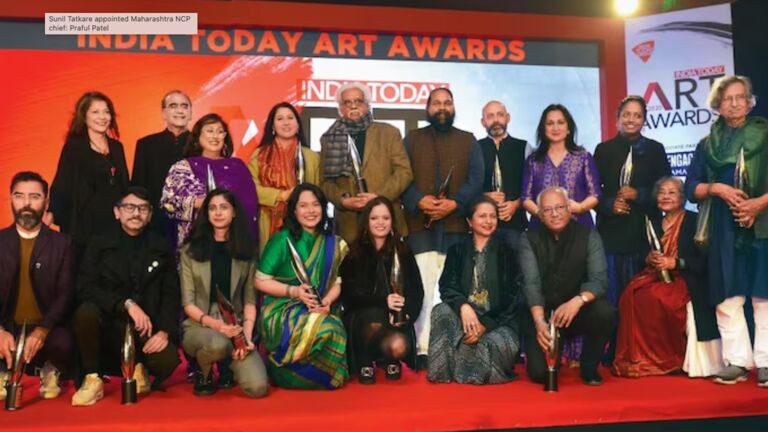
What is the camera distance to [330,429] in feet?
9.59

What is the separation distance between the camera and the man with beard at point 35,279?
3359 millimetres

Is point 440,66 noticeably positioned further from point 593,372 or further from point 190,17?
point 593,372

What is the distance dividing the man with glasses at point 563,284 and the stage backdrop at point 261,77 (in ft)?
6.54

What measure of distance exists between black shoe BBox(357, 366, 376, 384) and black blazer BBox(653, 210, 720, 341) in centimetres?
169

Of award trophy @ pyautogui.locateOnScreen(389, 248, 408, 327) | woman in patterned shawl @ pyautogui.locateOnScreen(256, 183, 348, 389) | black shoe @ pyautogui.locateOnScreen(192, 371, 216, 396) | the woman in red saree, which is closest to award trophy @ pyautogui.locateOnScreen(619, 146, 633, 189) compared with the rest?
the woman in red saree

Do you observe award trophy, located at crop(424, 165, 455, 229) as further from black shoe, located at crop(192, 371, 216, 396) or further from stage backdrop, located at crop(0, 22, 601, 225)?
stage backdrop, located at crop(0, 22, 601, 225)

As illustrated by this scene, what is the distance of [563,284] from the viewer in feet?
12.1

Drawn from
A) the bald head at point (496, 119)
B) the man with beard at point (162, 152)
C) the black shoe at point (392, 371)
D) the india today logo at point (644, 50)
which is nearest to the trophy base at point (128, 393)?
the man with beard at point (162, 152)

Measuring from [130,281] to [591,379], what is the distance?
7.46 feet

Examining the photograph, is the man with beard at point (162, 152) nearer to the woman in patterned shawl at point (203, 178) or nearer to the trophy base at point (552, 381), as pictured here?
the woman in patterned shawl at point (203, 178)

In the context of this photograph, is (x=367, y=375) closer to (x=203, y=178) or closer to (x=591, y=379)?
(x=591, y=379)

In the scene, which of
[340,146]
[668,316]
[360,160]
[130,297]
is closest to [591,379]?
[668,316]

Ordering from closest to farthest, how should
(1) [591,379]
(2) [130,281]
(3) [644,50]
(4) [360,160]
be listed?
(2) [130,281] → (1) [591,379] → (4) [360,160] → (3) [644,50]

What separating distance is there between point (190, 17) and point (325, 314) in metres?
2.70
